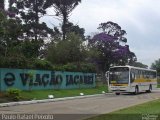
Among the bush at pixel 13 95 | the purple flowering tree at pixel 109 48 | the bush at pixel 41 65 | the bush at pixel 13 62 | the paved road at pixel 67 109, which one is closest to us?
the paved road at pixel 67 109

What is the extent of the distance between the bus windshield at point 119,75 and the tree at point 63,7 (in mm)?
20808

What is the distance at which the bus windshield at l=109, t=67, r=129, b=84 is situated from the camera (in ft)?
135

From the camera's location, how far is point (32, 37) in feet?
201

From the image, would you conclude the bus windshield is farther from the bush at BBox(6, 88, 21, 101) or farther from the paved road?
the bush at BBox(6, 88, 21, 101)

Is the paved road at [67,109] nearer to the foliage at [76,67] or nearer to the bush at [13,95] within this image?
the bush at [13,95]

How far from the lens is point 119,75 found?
41438 mm

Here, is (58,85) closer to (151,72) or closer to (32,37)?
(151,72)

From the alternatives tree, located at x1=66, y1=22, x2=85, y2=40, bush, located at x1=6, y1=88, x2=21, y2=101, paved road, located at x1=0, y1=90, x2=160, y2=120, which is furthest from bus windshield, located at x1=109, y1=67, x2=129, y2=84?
tree, located at x1=66, y1=22, x2=85, y2=40

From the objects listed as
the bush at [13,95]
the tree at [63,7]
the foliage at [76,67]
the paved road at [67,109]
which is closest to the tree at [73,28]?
the tree at [63,7]

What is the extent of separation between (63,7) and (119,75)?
22.9m

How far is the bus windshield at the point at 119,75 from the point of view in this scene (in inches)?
1618

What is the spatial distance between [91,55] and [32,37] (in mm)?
11015

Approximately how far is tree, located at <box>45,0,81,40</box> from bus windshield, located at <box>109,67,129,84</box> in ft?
68.3

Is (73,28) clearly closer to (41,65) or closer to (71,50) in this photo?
(71,50)
